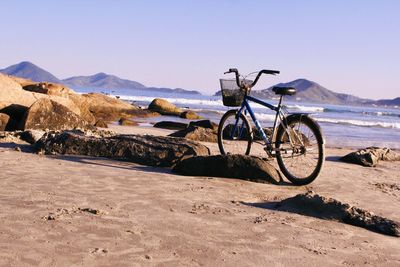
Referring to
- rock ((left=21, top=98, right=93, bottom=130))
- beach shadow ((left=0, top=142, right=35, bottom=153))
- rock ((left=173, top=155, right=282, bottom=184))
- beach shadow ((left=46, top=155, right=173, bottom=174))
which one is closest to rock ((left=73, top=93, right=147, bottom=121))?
rock ((left=21, top=98, right=93, bottom=130))

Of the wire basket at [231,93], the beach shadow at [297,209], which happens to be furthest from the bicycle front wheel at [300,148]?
the beach shadow at [297,209]

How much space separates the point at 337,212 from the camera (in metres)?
4.38

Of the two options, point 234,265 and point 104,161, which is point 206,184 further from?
point 234,265

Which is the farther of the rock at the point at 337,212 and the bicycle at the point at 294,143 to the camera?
the bicycle at the point at 294,143

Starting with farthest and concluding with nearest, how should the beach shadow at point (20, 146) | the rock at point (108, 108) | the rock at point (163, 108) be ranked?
1. the rock at point (163, 108)
2. the rock at point (108, 108)
3. the beach shadow at point (20, 146)

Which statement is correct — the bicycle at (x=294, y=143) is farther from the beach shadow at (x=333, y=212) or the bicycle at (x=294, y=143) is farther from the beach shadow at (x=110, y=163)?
the beach shadow at (x=110, y=163)

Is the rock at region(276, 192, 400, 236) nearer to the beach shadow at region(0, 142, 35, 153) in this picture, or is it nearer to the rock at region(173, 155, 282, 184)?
the rock at region(173, 155, 282, 184)

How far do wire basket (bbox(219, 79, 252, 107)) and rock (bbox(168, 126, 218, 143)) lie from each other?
338cm

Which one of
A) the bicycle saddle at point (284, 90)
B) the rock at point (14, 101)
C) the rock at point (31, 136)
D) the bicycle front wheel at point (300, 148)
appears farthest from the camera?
the rock at point (14, 101)

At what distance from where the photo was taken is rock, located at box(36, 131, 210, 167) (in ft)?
22.7

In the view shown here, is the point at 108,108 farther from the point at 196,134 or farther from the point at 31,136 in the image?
the point at 31,136

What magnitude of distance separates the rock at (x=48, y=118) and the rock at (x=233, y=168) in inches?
181

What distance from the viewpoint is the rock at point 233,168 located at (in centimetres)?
612

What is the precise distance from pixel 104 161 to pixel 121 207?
273 cm
